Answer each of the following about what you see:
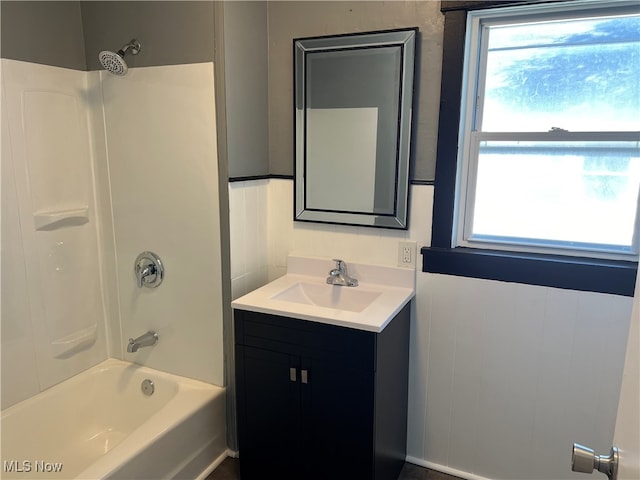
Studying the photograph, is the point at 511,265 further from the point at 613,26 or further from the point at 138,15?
the point at 138,15

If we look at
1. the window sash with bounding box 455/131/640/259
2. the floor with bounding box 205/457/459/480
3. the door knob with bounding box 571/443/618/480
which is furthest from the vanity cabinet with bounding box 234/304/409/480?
the door knob with bounding box 571/443/618/480

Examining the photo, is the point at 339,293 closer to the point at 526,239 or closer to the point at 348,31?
the point at 526,239

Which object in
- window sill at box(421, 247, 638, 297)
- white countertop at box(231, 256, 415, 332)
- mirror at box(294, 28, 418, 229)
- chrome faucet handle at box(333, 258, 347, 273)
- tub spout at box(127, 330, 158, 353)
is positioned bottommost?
tub spout at box(127, 330, 158, 353)

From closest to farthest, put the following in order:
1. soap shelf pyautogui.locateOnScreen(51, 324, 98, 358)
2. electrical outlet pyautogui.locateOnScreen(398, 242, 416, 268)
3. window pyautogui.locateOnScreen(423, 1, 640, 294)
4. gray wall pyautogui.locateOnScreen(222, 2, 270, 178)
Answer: window pyautogui.locateOnScreen(423, 1, 640, 294)
gray wall pyautogui.locateOnScreen(222, 2, 270, 178)
electrical outlet pyautogui.locateOnScreen(398, 242, 416, 268)
soap shelf pyautogui.locateOnScreen(51, 324, 98, 358)

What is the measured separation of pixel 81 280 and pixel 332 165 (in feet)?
4.25

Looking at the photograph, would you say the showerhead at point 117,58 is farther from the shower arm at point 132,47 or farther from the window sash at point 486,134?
the window sash at point 486,134

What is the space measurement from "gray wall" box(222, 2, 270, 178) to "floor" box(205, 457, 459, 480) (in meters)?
1.32

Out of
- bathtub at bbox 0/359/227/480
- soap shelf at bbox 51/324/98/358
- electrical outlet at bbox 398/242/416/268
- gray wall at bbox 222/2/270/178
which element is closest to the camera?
bathtub at bbox 0/359/227/480

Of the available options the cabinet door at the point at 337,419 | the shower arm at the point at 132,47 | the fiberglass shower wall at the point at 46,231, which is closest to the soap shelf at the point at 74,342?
the fiberglass shower wall at the point at 46,231

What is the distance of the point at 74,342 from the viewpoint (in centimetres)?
224

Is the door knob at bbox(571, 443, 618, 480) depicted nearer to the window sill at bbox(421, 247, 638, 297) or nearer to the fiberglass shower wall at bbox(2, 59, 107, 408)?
the window sill at bbox(421, 247, 638, 297)

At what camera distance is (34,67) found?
6.30 ft

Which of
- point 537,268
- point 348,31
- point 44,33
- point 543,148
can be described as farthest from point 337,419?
point 44,33

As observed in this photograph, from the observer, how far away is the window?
171 centimetres
